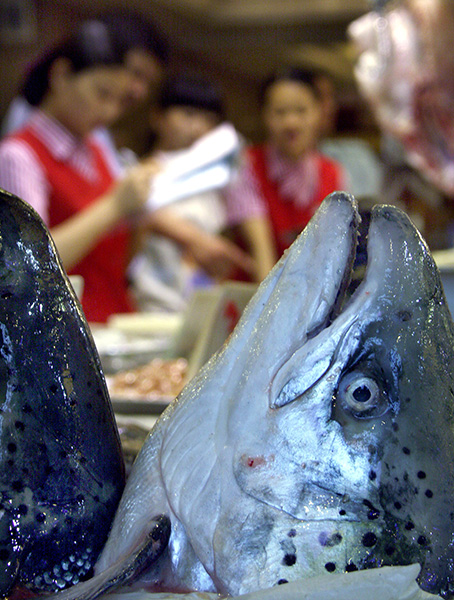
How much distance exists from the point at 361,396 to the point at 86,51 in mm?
2864

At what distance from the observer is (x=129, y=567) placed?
0.66 meters

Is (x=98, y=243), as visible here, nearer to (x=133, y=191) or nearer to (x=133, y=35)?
(x=133, y=191)

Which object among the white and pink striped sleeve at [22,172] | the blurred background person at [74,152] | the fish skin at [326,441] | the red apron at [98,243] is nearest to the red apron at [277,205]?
the red apron at [98,243]

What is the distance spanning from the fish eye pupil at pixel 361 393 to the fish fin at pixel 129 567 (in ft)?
0.76

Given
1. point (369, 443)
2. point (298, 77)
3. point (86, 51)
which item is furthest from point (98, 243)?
point (369, 443)

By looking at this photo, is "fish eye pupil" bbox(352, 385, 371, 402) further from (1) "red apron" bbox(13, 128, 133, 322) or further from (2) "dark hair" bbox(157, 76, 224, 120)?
(2) "dark hair" bbox(157, 76, 224, 120)

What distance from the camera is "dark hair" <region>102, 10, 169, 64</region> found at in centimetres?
334

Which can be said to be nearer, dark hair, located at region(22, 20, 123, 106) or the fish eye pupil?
the fish eye pupil

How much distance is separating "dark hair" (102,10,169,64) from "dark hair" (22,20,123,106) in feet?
0.23

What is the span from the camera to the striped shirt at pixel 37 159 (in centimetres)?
303

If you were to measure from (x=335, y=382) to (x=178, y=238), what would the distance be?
3.32m

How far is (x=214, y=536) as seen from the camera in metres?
0.69

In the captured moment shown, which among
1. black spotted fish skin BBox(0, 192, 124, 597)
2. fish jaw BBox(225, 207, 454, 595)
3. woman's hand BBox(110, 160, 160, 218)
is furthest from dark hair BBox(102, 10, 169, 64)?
fish jaw BBox(225, 207, 454, 595)

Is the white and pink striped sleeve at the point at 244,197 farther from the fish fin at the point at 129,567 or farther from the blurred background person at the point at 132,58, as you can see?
the fish fin at the point at 129,567
